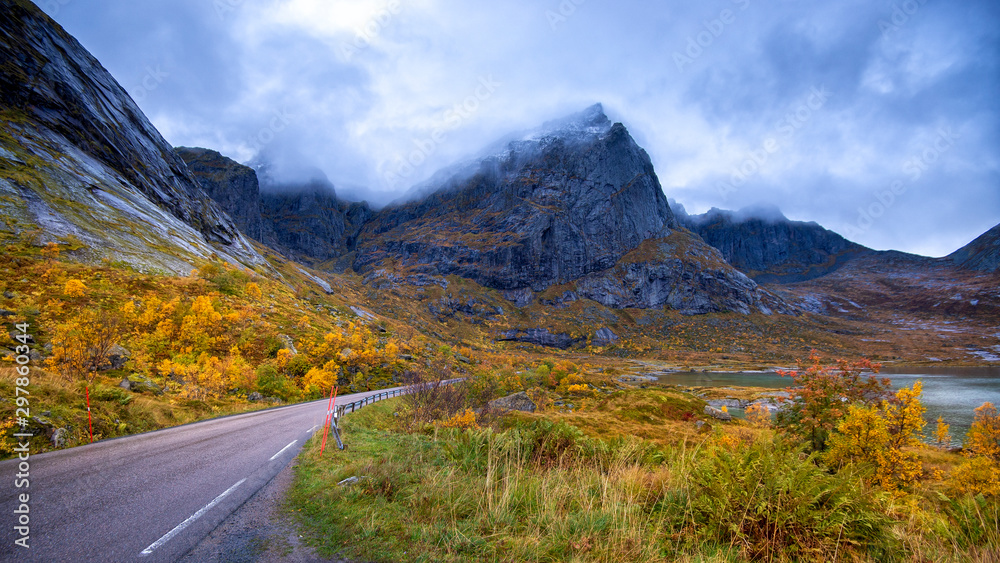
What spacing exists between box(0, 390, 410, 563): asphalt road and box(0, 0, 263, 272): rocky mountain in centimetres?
3888

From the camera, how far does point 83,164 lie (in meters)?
50.8

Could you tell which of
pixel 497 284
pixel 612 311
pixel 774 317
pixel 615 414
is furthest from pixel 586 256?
pixel 615 414

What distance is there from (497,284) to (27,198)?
15197cm

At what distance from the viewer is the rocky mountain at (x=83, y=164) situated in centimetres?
3712

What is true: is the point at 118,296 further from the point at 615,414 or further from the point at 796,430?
the point at 796,430

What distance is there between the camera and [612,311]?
162750 mm

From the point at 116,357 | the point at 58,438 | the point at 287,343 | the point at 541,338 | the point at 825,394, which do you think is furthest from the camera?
the point at 541,338

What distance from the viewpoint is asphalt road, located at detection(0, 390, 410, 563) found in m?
4.23

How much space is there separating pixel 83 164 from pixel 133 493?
72.6m

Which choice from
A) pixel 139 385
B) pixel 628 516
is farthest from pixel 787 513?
pixel 139 385

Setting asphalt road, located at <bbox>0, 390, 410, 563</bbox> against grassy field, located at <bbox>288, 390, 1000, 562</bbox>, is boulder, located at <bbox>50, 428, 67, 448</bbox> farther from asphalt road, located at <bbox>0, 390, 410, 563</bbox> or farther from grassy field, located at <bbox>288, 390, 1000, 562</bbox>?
grassy field, located at <bbox>288, 390, 1000, 562</bbox>

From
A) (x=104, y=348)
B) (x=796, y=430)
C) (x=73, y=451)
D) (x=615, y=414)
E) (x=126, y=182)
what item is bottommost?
(x=615, y=414)

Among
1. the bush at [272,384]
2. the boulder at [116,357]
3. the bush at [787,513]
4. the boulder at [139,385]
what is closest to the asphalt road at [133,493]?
the bush at [787,513]

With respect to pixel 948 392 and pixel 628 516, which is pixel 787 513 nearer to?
pixel 628 516
